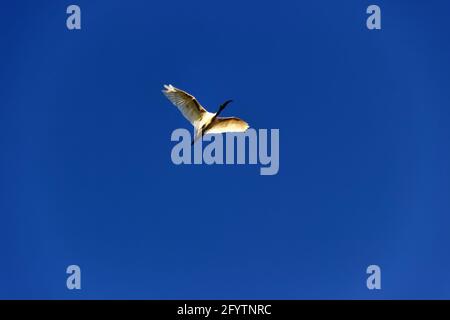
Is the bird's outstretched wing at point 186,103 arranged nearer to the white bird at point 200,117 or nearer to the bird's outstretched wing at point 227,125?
the white bird at point 200,117

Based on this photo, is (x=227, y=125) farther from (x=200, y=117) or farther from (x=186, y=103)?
(x=186, y=103)

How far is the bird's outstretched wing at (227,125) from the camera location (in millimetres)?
20094

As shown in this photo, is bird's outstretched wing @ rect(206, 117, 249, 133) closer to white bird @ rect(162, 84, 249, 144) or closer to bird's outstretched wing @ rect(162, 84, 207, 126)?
white bird @ rect(162, 84, 249, 144)

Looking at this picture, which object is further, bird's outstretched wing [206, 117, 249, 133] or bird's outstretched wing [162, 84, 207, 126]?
bird's outstretched wing [206, 117, 249, 133]

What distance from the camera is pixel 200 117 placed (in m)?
19.9

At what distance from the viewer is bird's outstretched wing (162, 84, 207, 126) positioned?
19250 millimetres

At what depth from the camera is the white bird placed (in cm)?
1933

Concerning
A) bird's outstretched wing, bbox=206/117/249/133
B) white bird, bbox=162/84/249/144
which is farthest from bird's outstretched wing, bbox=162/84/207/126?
bird's outstretched wing, bbox=206/117/249/133

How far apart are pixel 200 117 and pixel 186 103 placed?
643mm

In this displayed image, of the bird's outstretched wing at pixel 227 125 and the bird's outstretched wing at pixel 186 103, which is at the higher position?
the bird's outstretched wing at pixel 186 103

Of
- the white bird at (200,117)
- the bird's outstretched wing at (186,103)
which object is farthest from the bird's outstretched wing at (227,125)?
the bird's outstretched wing at (186,103)

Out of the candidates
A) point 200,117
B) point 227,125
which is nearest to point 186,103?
point 200,117

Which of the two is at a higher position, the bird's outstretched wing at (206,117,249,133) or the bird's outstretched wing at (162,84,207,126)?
the bird's outstretched wing at (162,84,207,126)
